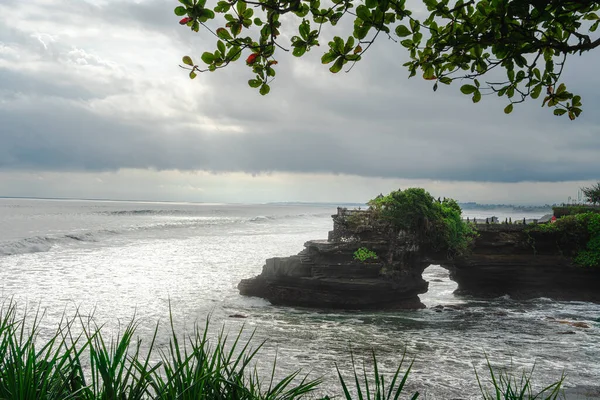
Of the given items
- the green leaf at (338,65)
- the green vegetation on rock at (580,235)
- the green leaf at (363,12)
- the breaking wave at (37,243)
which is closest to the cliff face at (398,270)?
the green vegetation on rock at (580,235)

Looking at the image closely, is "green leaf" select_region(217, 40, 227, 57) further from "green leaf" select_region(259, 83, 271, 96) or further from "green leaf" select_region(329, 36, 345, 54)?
"green leaf" select_region(329, 36, 345, 54)

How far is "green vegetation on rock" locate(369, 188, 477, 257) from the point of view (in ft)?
65.4

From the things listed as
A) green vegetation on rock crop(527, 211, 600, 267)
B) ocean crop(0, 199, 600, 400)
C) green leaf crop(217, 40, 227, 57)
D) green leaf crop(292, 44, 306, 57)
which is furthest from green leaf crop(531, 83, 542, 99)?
green vegetation on rock crop(527, 211, 600, 267)

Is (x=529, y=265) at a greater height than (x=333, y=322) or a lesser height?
greater

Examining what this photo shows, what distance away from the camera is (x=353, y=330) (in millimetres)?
15461

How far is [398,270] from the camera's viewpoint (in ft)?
62.7

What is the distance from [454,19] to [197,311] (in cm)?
1605

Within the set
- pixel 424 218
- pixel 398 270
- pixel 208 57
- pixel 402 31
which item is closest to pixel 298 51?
pixel 208 57

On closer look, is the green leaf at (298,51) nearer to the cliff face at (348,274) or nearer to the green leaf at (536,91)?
the green leaf at (536,91)

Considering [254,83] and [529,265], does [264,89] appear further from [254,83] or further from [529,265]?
[529,265]

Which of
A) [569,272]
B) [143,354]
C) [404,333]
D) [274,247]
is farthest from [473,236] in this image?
[274,247]

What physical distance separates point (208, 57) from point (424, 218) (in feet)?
55.0

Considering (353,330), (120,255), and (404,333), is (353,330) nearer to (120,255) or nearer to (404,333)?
(404,333)

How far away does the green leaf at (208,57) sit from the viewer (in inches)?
186
